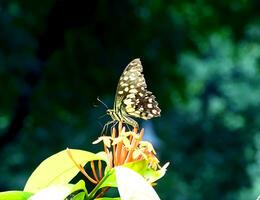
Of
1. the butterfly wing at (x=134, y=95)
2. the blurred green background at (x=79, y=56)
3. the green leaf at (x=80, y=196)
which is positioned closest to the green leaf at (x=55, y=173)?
the green leaf at (x=80, y=196)

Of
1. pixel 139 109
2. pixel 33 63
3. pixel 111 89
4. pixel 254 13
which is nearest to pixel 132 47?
pixel 111 89

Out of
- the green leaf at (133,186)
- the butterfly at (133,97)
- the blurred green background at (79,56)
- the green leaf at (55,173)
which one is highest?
the blurred green background at (79,56)

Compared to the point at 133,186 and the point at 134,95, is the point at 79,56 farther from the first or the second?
the point at 133,186

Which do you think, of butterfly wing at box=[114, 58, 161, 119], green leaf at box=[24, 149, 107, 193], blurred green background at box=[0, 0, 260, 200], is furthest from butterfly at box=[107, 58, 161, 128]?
blurred green background at box=[0, 0, 260, 200]

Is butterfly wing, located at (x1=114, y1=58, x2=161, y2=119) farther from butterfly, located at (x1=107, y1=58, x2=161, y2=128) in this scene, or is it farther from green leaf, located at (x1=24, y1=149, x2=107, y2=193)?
green leaf, located at (x1=24, y1=149, x2=107, y2=193)

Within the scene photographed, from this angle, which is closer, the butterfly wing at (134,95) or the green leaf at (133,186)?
the green leaf at (133,186)

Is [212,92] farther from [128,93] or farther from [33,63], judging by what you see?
[128,93]

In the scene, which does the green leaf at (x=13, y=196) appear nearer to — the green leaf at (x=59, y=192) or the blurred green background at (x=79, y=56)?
A: the green leaf at (x=59, y=192)

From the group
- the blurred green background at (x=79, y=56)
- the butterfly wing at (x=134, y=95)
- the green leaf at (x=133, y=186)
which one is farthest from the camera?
the blurred green background at (x=79, y=56)

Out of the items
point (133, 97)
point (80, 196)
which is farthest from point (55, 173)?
point (133, 97)
